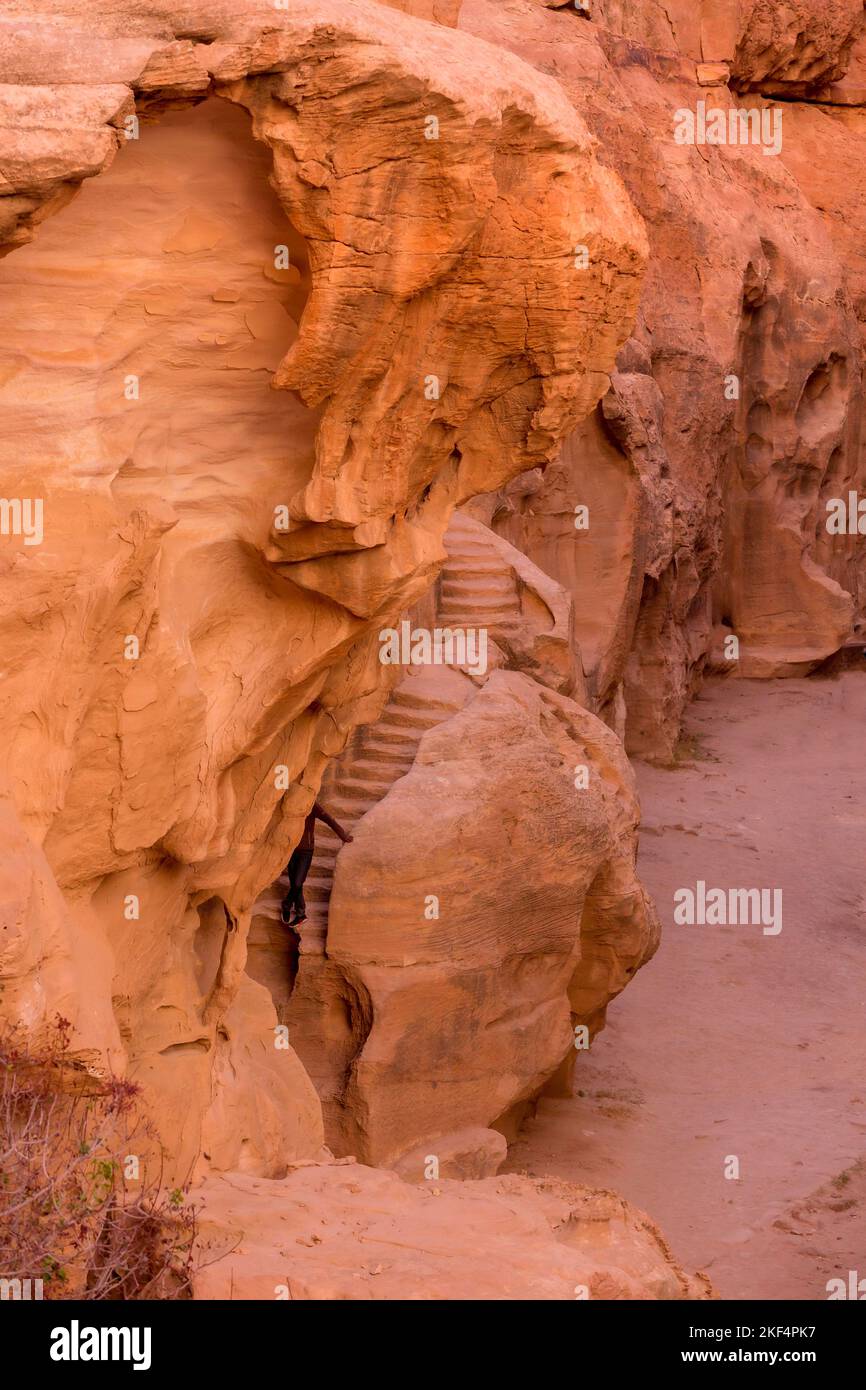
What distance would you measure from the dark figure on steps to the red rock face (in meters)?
0.12

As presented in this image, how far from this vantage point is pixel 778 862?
1535 cm

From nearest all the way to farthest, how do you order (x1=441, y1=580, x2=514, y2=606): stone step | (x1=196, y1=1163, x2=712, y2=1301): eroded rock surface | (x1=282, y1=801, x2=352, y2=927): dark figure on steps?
(x1=196, y1=1163, x2=712, y2=1301): eroded rock surface, (x1=282, y1=801, x2=352, y2=927): dark figure on steps, (x1=441, y1=580, x2=514, y2=606): stone step

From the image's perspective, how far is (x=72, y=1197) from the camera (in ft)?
14.1

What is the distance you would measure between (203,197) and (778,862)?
11063 mm

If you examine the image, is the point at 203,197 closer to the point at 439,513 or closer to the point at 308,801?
the point at 439,513

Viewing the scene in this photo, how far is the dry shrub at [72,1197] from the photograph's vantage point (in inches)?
162

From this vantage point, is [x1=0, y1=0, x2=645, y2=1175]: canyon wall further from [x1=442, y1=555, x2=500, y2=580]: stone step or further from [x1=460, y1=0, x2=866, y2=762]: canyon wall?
[x1=460, y1=0, x2=866, y2=762]: canyon wall

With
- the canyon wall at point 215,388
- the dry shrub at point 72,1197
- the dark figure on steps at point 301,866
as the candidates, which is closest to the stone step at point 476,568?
the dark figure on steps at point 301,866

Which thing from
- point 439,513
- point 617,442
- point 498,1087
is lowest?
point 498,1087

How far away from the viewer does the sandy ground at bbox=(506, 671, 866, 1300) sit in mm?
9742

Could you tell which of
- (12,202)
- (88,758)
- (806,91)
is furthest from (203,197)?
(806,91)

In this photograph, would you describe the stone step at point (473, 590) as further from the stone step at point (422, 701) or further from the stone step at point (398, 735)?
the stone step at point (398, 735)

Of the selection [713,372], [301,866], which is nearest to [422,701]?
[301,866]

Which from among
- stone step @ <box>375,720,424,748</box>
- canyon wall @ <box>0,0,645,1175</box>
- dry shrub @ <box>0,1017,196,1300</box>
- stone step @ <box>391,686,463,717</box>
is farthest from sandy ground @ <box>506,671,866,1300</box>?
dry shrub @ <box>0,1017,196,1300</box>
